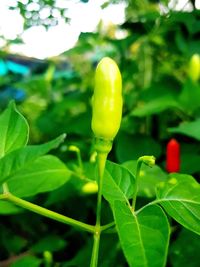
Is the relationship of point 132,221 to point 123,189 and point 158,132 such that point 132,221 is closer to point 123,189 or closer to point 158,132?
point 123,189

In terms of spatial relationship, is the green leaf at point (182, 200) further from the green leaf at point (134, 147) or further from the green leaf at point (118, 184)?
the green leaf at point (134, 147)

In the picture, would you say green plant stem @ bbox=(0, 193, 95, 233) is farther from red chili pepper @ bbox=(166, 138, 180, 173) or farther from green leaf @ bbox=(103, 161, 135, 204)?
red chili pepper @ bbox=(166, 138, 180, 173)

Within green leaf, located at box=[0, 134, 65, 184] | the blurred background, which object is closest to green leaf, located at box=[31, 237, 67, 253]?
the blurred background

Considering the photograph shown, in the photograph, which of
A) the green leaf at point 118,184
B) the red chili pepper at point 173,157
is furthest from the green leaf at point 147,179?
the green leaf at point 118,184

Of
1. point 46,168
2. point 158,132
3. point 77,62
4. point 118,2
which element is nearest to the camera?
point 46,168

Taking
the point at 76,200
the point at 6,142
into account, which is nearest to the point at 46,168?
the point at 6,142

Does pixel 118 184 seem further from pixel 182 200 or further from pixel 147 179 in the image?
pixel 147 179
